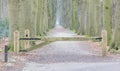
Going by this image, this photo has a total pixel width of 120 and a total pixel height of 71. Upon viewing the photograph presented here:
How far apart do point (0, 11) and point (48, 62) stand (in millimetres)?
35327

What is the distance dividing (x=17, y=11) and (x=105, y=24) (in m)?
6.50

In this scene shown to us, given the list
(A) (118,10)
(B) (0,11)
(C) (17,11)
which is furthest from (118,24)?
(B) (0,11)

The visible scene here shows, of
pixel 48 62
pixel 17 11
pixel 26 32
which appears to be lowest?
pixel 48 62

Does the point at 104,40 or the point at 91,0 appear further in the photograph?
the point at 91,0

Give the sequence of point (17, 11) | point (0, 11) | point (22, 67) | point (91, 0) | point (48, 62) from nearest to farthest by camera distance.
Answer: point (22, 67)
point (48, 62)
point (17, 11)
point (91, 0)
point (0, 11)

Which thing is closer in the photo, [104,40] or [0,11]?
[104,40]

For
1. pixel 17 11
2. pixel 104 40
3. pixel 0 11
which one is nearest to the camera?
pixel 104 40

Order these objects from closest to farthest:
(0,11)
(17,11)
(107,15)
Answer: (17,11) → (107,15) → (0,11)

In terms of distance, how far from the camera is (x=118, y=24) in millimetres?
16859

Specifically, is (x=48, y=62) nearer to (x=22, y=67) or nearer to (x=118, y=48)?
(x=22, y=67)

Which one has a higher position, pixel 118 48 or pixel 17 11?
pixel 17 11

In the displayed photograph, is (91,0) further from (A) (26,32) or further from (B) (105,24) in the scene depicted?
(A) (26,32)

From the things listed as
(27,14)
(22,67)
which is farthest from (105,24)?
(22,67)

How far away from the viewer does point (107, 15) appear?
19.8m
